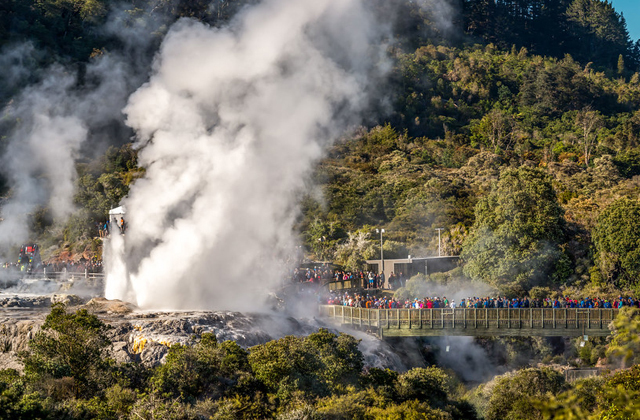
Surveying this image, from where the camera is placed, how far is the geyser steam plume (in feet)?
127

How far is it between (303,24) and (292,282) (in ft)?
53.7

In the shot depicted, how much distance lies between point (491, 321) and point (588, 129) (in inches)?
2936

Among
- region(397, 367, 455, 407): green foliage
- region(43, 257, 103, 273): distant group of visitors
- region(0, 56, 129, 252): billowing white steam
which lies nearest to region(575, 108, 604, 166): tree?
region(0, 56, 129, 252): billowing white steam

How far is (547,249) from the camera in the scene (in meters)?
53.6

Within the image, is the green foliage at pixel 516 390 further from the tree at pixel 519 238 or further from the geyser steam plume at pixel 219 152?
the tree at pixel 519 238

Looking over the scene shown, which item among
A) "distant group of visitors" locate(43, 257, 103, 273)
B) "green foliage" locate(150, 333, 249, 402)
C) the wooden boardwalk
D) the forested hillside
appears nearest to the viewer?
"green foliage" locate(150, 333, 249, 402)

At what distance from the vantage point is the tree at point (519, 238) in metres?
52.4

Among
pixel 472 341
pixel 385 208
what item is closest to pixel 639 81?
pixel 385 208

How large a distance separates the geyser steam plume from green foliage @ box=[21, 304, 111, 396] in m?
11.7

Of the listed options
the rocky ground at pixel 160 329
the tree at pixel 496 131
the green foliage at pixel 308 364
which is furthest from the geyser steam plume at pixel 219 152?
the tree at pixel 496 131

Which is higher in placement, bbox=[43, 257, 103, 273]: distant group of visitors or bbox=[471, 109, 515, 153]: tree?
bbox=[471, 109, 515, 153]: tree

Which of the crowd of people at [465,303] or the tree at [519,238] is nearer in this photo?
the crowd of people at [465,303]

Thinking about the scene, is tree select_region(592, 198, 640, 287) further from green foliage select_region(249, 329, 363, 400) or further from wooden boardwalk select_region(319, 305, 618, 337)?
green foliage select_region(249, 329, 363, 400)

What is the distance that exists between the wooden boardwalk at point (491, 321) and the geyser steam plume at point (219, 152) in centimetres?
807
